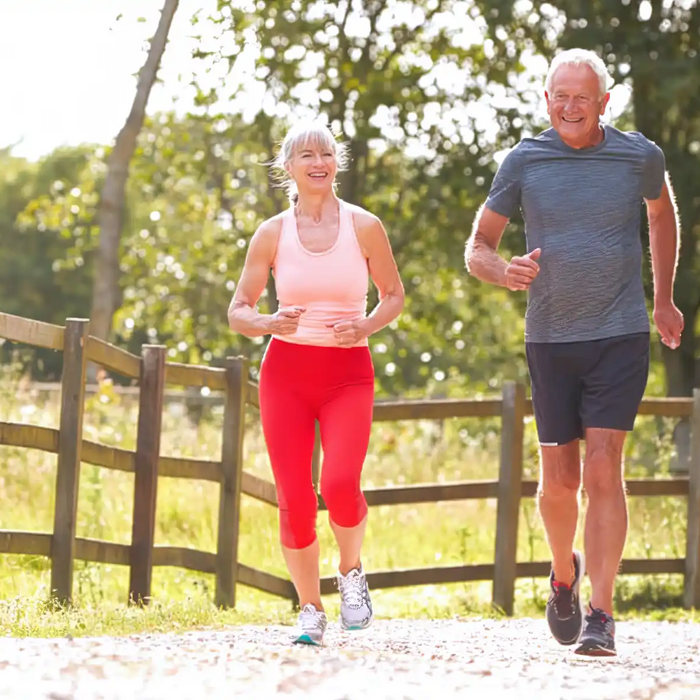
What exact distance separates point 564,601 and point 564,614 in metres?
0.06

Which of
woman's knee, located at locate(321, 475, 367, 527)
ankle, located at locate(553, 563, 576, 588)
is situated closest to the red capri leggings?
woman's knee, located at locate(321, 475, 367, 527)

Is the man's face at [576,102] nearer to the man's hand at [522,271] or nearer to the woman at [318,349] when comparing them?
the man's hand at [522,271]

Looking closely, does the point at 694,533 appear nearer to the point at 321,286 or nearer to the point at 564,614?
the point at 564,614

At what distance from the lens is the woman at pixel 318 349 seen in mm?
5574

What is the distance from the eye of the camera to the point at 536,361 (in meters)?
5.75

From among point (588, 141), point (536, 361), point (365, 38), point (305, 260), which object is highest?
point (365, 38)

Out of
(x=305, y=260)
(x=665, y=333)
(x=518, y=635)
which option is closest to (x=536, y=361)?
(x=665, y=333)

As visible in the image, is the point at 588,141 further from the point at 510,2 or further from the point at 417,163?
the point at 417,163

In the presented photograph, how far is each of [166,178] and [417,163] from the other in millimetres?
4230

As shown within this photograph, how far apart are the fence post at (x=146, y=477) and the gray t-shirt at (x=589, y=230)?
2636mm

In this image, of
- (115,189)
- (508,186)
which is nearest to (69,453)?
(508,186)

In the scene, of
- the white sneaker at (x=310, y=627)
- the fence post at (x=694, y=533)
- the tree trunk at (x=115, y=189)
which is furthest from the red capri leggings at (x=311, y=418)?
the tree trunk at (x=115, y=189)

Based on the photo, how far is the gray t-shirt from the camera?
18.2ft

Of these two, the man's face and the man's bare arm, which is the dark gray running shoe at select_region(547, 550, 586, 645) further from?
the man's face
